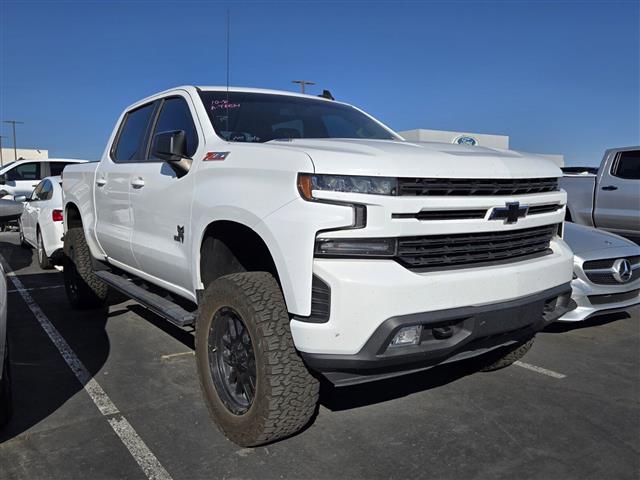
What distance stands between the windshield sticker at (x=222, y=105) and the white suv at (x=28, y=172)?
38.6 ft

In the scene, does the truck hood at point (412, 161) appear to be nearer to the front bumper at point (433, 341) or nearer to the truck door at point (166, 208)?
the front bumper at point (433, 341)

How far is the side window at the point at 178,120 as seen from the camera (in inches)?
146

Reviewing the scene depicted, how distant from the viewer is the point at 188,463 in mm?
2875

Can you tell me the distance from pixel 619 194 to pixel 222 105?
800 cm

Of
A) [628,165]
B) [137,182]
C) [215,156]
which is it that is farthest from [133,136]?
[628,165]

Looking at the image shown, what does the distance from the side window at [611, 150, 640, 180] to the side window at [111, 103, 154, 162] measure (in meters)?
8.14

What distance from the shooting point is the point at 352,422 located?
3.38 metres

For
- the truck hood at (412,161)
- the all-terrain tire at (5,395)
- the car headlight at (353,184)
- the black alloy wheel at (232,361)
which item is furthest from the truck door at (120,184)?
the car headlight at (353,184)

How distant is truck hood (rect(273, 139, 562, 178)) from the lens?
8.27 ft

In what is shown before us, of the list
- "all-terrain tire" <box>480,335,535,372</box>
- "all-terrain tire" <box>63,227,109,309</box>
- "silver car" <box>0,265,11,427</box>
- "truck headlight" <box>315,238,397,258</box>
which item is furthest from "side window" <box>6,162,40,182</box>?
"truck headlight" <box>315,238,397,258</box>

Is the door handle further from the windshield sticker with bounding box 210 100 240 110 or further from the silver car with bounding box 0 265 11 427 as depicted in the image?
the silver car with bounding box 0 265 11 427

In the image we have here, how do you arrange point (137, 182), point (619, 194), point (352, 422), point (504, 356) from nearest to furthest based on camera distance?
point (352, 422) → point (504, 356) → point (137, 182) → point (619, 194)

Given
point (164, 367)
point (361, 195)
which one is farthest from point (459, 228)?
point (164, 367)

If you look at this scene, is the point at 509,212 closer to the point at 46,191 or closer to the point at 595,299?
the point at 595,299
